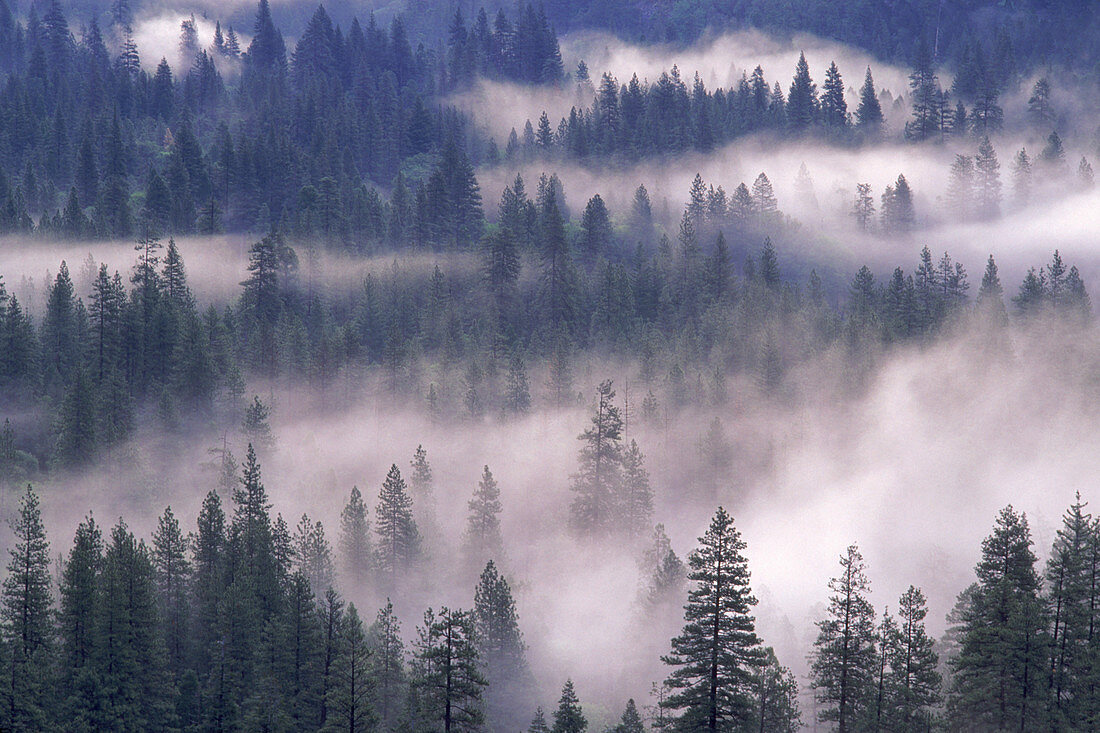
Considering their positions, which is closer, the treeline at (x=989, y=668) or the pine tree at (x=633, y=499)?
the treeline at (x=989, y=668)

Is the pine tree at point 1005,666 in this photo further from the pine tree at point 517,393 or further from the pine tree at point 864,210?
the pine tree at point 864,210

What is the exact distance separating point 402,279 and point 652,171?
193ft

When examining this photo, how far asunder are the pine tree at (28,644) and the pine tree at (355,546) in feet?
101

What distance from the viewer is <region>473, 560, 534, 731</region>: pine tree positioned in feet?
270

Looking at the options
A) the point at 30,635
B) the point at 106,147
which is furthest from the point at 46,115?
the point at 30,635

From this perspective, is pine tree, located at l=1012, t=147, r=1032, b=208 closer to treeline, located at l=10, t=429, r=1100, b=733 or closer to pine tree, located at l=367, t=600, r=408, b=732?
treeline, located at l=10, t=429, r=1100, b=733

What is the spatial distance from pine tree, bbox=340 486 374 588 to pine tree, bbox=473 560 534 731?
1213 cm

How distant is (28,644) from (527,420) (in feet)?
210

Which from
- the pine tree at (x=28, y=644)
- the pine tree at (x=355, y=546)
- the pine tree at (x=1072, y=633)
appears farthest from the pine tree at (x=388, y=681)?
the pine tree at (x=1072, y=633)

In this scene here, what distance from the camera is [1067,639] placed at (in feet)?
178

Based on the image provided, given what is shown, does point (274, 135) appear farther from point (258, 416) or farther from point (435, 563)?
point (435, 563)

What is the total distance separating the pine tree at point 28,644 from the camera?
53.7 m

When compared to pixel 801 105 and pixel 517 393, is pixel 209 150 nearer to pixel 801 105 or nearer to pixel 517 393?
pixel 517 393

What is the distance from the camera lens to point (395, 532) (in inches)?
3659
